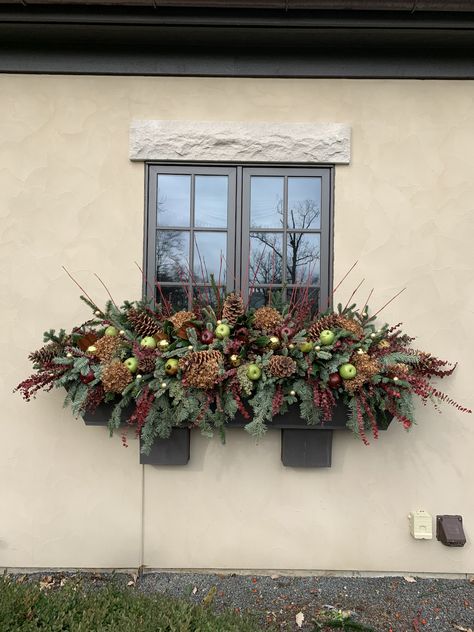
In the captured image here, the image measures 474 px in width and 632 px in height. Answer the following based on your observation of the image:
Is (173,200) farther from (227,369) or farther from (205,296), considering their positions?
(227,369)

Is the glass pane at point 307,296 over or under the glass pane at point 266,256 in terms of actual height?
under

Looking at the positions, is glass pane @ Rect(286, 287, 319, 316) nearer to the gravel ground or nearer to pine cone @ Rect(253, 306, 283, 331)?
pine cone @ Rect(253, 306, 283, 331)

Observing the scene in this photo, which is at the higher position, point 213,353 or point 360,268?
point 360,268

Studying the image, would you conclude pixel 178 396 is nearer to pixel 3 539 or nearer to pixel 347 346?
pixel 347 346

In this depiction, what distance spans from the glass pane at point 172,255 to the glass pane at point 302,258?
688mm

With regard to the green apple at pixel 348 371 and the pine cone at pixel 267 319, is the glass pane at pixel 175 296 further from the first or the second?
the green apple at pixel 348 371

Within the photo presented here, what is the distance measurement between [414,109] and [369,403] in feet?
6.38

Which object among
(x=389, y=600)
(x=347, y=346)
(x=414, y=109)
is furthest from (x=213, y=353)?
(x=414, y=109)

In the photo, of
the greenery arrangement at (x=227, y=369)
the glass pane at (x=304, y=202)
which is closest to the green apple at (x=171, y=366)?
the greenery arrangement at (x=227, y=369)

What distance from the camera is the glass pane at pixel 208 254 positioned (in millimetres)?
2680

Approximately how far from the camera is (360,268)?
2.63 m

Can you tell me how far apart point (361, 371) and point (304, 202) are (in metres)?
1.21

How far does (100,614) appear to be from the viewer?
1784 mm

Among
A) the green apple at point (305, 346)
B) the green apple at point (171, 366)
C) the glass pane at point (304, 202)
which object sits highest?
the glass pane at point (304, 202)
